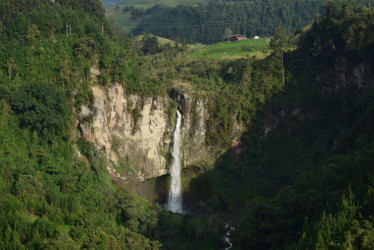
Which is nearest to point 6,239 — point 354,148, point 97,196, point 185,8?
point 97,196

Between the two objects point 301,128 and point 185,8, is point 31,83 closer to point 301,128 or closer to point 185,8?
point 301,128

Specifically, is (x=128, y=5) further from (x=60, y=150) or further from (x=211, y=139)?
(x=60, y=150)

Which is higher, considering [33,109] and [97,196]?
[33,109]

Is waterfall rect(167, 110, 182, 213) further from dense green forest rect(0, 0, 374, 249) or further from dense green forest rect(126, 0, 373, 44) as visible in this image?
dense green forest rect(126, 0, 373, 44)

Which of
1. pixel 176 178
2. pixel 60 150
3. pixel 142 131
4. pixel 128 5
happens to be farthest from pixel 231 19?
pixel 60 150

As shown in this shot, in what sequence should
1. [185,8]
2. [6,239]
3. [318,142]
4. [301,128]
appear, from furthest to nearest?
[185,8]
[301,128]
[318,142]
[6,239]

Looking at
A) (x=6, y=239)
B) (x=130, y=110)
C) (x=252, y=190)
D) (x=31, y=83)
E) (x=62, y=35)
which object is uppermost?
(x=62, y=35)

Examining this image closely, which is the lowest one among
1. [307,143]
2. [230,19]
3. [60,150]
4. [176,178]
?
[176,178]
